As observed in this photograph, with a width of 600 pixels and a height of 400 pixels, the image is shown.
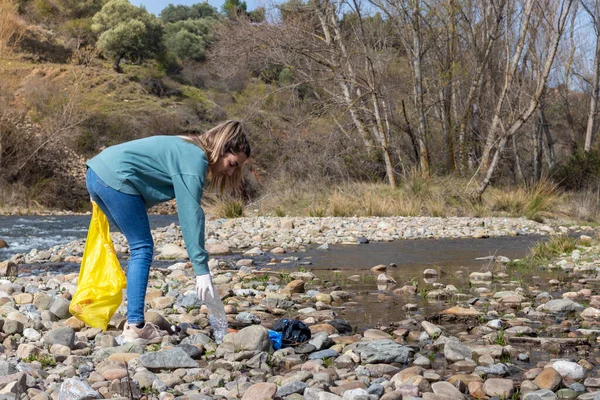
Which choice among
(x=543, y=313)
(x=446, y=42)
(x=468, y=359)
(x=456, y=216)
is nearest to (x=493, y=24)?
(x=446, y=42)

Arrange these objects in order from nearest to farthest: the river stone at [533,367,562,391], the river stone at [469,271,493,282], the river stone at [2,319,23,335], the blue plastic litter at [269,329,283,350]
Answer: the river stone at [533,367,562,391]
the blue plastic litter at [269,329,283,350]
the river stone at [2,319,23,335]
the river stone at [469,271,493,282]

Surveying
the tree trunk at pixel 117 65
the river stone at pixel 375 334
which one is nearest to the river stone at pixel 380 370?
the river stone at pixel 375 334

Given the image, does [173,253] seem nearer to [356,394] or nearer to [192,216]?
[192,216]

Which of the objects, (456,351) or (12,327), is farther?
(12,327)

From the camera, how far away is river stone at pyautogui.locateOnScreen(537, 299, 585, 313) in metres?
4.66

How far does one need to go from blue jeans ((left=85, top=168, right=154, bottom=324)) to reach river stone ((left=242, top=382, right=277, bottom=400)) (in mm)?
1116

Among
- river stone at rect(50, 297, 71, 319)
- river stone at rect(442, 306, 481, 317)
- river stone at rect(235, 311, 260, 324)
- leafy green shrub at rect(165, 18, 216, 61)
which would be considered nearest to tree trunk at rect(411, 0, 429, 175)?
river stone at rect(442, 306, 481, 317)

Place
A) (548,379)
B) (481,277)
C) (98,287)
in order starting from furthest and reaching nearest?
(481,277) < (98,287) < (548,379)

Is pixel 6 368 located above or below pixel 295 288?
above

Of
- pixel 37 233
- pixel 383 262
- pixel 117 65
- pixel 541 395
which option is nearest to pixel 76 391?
pixel 541 395

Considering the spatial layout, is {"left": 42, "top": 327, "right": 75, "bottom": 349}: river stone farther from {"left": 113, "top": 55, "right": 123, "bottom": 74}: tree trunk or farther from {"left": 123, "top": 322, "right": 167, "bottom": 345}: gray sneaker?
{"left": 113, "top": 55, "right": 123, "bottom": 74}: tree trunk

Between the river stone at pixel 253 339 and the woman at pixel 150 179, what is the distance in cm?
23

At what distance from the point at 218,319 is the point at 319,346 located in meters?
0.57

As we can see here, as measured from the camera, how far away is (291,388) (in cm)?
284
